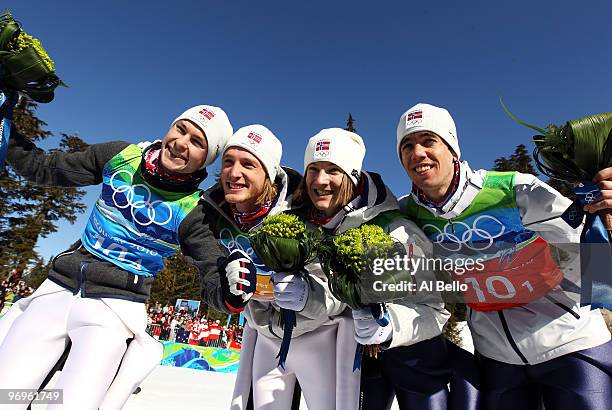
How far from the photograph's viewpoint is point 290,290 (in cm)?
246

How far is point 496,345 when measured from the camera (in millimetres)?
2613

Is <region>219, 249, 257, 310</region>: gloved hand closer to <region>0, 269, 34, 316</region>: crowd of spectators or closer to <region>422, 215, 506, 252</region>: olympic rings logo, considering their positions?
<region>422, 215, 506, 252</region>: olympic rings logo

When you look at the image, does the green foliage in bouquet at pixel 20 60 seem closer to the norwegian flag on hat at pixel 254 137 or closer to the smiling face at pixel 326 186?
the norwegian flag on hat at pixel 254 137

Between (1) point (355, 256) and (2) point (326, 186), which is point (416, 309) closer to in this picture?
(1) point (355, 256)

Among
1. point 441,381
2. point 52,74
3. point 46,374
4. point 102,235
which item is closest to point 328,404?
point 441,381

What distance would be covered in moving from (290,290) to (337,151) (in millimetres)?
1148

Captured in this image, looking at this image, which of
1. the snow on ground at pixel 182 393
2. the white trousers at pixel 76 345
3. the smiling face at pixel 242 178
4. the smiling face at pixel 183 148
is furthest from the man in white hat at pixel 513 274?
the snow on ground at pixel 182 393

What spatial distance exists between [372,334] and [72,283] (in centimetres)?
224

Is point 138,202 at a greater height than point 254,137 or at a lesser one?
lesser

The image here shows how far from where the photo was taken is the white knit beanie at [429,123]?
112 inches

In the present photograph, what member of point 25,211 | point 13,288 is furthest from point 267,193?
point 25,211

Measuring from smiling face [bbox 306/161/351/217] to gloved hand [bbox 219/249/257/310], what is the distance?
774 mm

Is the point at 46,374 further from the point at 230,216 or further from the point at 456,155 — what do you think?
the point at 456,155

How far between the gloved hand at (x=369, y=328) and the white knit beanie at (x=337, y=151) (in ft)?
3.69
